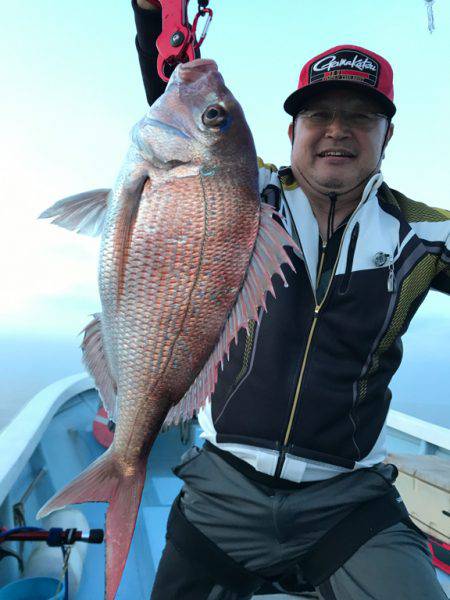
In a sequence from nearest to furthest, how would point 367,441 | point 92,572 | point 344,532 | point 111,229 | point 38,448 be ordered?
1. point 111,229
2. point 344,532
3. point 367,441
4. point 92,572
5. point 38,448

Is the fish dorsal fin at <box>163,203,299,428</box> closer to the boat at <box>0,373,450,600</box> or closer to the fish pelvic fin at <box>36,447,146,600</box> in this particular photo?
the fish pelvic fin at <box>36,447,146,600</box>

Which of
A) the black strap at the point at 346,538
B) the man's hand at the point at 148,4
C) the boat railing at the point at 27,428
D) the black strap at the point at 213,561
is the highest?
the man's hand at the point at 148,4

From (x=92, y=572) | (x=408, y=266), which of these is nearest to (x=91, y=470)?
(x=408, y=266)

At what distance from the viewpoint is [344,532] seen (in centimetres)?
197

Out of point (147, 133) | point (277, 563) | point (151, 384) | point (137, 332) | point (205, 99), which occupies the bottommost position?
point (277, 563)

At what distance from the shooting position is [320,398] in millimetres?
2010

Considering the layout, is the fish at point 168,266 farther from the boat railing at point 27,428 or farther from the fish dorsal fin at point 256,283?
the boat railing at point 27,428

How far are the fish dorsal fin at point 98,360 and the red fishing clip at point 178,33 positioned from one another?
106 centimetres

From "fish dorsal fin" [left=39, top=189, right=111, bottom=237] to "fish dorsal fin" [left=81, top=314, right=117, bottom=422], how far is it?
31 centimetres

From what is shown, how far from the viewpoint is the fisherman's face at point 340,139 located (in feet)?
7.02

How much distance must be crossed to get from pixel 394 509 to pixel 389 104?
6.15ft

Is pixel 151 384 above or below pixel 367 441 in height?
above

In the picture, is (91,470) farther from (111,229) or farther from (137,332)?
(111,229)


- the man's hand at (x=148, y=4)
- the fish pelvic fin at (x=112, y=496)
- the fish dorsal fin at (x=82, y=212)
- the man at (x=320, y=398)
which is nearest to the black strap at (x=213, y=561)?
the man at (x=320, y=398)
